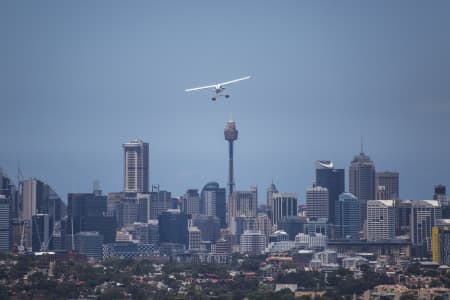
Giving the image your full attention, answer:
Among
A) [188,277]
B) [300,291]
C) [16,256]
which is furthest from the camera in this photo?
[16,256]

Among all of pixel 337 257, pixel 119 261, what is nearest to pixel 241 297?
pixel 119 261

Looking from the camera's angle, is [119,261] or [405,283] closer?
[405,283]

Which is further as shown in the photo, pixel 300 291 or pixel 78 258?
pixel 78 258


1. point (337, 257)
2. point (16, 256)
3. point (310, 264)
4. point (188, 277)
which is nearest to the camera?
point (188, 277)

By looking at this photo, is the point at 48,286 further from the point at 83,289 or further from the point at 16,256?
the point at 16,256

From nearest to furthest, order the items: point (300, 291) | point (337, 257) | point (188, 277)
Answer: point (300, 291) → point (188, 277) → point (337, 257)

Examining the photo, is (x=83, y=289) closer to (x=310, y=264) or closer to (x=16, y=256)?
(x=16, y=256)

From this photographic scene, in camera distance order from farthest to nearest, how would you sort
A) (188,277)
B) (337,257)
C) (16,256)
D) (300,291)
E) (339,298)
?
(337,257), (16,256), (188,277), (300,291), (339,298)

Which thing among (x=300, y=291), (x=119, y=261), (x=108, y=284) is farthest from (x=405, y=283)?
(x=119, y=261)
